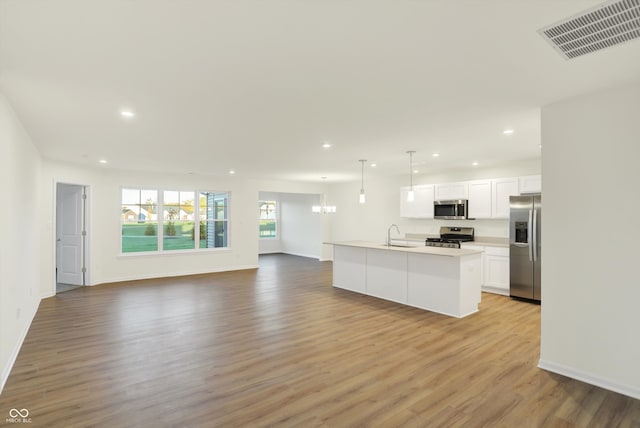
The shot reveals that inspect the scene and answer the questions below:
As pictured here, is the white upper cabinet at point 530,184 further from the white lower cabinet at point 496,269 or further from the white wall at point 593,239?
the white wall at point 593,239

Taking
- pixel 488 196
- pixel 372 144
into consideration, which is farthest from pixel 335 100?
pixel 488 196

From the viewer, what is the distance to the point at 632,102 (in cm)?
276

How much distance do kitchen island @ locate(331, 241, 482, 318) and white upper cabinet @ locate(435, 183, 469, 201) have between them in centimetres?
209

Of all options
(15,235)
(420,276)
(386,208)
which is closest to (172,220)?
(15,235)

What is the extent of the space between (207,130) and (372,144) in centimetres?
227

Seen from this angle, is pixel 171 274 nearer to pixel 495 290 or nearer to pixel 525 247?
pixel 495 290

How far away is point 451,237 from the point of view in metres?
7.39

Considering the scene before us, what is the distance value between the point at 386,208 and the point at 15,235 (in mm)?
7509

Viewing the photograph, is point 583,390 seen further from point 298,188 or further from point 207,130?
point 298,188

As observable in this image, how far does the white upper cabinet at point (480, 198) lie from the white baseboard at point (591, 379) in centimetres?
397

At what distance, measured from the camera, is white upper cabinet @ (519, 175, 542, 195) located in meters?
5.98

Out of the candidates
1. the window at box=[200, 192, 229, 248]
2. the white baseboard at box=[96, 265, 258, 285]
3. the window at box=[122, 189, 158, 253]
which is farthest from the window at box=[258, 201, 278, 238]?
the window at box=[122, 189, 158, 253]

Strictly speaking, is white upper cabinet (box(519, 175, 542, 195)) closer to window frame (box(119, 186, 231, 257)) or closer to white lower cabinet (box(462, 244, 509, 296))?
white lower cabinet (box(462, 244, 509, 296))

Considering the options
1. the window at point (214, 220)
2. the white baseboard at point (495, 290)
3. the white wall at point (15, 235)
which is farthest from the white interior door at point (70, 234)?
the white baseboard at point (495, 290)
